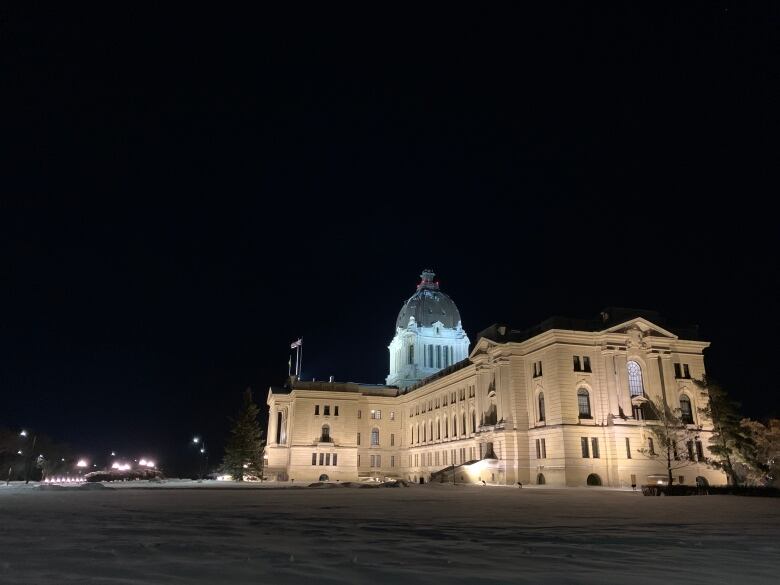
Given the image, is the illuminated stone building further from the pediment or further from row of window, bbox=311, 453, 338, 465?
row of window, bbox=311, 453, 338, 465

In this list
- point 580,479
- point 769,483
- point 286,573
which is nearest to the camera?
point 286,573

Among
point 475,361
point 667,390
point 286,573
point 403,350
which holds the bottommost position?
point 286,573

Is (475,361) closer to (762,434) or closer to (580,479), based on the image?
(580,479)

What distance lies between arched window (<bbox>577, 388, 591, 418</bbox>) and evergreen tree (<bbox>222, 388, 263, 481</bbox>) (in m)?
46.5

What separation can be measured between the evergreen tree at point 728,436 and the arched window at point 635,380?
1129 centimetres

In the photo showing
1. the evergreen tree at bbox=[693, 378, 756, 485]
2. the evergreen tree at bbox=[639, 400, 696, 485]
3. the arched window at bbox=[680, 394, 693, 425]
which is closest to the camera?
the evergreen tree at bbox=[693, 378, 756, 485]

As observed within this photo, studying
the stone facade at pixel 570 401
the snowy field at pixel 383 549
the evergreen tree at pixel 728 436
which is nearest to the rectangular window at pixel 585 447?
the stone facade at pixel 570 401

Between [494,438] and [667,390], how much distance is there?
20.0 m

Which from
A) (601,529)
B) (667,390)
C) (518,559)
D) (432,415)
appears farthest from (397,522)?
(432,415)

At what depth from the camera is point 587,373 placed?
63.2 metres

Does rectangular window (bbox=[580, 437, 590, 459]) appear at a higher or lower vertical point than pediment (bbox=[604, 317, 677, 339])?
lower

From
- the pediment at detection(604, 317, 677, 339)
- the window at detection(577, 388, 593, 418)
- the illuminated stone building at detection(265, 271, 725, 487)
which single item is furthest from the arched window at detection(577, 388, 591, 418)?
the pediment at detection(604, 317, 677, 339)

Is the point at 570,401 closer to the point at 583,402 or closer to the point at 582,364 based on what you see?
the point at 583,402

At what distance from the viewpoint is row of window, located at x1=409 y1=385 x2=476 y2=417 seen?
270ft
